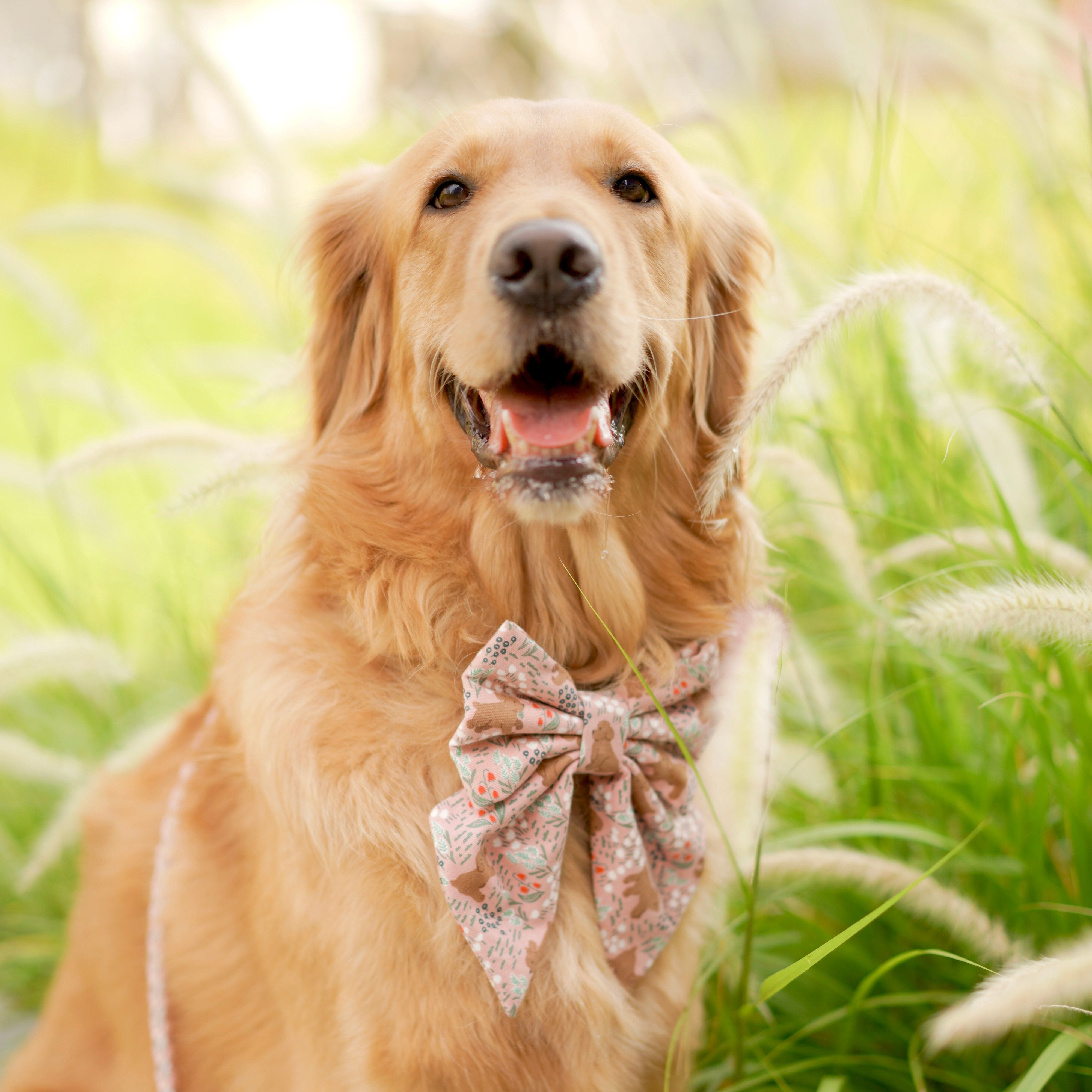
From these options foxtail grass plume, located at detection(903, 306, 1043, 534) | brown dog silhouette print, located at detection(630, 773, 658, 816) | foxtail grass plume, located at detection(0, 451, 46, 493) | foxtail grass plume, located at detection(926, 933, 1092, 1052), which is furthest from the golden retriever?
foxtail grass plume, located at detection(0, 451, 46, 493)

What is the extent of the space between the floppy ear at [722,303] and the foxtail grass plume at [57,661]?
1.68 meters

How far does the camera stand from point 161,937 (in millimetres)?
2074

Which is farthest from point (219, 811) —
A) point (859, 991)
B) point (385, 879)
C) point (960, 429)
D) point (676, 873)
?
point (960, 429)

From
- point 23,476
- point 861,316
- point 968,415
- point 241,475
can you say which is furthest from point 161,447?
point 968,415

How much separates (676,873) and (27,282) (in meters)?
2.70

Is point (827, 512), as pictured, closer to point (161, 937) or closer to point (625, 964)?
point (625, 964)

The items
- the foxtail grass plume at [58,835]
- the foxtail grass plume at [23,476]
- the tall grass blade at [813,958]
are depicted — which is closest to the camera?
the tall grass blade at [813,958]

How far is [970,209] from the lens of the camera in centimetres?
393

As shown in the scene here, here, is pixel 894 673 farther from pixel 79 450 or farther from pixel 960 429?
pixel 79 450

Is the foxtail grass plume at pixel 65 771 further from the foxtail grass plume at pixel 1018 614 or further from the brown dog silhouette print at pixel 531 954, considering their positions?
the foxtail grass plume at pixel 1018 614

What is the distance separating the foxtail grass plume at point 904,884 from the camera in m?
1.74

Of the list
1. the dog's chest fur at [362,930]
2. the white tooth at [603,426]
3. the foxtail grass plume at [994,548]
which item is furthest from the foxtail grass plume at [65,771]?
the foxtail grass plume at [994,548]

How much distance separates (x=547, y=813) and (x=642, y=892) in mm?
270

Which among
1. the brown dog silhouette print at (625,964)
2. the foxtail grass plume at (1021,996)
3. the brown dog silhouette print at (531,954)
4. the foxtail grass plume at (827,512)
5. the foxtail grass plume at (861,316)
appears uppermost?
the foxtail grass plume at (861,316)
